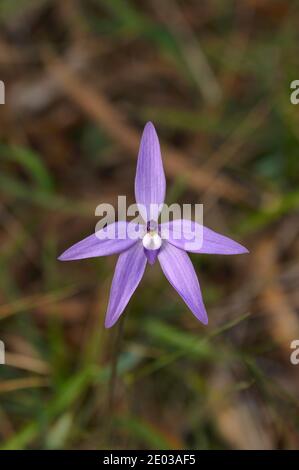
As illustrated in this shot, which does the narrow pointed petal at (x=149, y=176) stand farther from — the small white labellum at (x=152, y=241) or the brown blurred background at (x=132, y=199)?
the brown blurred background at (x=132, y=199)

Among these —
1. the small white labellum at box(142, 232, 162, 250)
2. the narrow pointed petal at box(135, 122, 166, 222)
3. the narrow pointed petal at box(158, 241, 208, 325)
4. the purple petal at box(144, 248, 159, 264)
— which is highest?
the narrow pointed petal at box(135, 122, 166, 222)

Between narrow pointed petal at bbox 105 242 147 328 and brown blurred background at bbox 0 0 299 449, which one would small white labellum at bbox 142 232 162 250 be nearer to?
narrow pointed petal at bbox 105 242 147 328

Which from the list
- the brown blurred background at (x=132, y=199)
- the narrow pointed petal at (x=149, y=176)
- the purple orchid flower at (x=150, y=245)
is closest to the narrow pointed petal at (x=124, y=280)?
the purple orchid flower at (x=150, y=245)

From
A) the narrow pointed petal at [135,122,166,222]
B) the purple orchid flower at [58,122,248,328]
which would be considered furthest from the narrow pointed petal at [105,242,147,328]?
the narrow pointed petal at [135,122,166,222]

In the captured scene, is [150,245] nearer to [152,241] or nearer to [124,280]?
[152,241]

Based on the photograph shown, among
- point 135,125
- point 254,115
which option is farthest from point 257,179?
point 135,125

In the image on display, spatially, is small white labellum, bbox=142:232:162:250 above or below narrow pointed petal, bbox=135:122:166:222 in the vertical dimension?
below

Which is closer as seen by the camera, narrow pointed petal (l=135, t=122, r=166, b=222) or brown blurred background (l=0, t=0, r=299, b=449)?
narrow pointed petal (l=135, t=122, r=166, b=222)

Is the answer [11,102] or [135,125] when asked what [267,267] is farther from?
[11,102]
